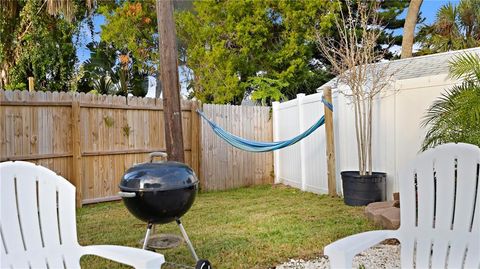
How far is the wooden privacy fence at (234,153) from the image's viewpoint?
22.6ft

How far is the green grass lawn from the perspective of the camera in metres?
3.16

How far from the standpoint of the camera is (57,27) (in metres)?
11.9

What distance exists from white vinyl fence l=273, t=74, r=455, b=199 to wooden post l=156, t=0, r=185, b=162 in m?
2.26

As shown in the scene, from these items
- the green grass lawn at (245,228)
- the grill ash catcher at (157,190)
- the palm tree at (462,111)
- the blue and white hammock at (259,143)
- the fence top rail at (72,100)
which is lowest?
the green grass lawn at (245,228)

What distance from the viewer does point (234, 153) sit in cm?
726

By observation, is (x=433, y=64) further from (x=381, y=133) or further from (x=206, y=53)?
(x=206, y=53)

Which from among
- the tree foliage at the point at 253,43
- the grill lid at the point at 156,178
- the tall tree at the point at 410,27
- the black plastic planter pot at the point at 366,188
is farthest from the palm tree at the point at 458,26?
A: the grill lid at the point at 156,178

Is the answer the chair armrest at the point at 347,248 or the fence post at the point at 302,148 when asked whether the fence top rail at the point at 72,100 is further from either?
the chair armrest at the point at 347,248

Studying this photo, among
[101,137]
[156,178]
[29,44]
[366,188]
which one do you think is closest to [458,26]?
[366,188]

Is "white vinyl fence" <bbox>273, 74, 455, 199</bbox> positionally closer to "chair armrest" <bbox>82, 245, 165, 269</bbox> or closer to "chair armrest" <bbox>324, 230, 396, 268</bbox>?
"chair armrest" <bbox>324, 230, 396, 268</bbox>

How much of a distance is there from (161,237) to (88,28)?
40.8 feet

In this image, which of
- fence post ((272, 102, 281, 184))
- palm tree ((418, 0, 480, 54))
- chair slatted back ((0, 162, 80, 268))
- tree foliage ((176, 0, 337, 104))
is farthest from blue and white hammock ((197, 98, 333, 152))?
palm tree ((418, 0, 480, 54))

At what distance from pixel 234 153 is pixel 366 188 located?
120 inches

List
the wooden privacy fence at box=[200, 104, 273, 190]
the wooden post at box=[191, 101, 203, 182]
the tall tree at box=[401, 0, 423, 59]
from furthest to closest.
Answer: the tall tree at box=[401, 0, 423, 59], the wooden privacy fence at box=[200, 104, 273, 190], the wooden post at box=[191, 101, 203, 182]
